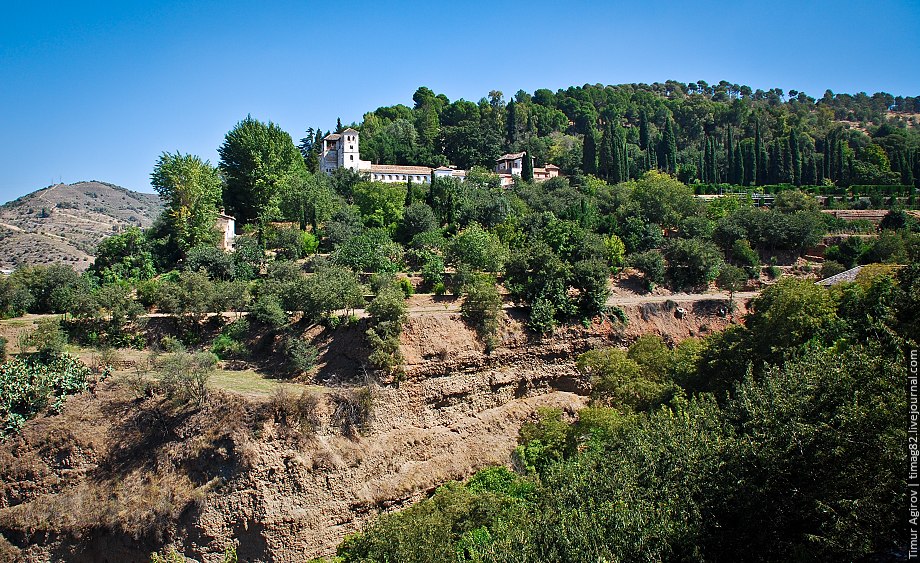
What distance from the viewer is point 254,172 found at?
40.3 metres

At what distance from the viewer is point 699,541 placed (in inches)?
468

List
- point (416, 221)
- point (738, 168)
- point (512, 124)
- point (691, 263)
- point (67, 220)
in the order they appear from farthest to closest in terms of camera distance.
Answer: point (512, 124) → point (67, 220) → point (738, 168) → point (416, 221) → point (691, 263)

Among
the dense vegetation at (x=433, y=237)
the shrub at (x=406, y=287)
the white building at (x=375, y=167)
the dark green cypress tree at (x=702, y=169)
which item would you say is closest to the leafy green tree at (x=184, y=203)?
the dense vegetation at (x=433, y=237)

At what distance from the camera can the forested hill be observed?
60938mm

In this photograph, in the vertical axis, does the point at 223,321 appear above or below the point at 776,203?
below

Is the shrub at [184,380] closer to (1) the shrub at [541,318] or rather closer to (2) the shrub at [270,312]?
(2) the shrub at [270,312]

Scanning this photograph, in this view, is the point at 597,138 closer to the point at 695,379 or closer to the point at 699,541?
the point at 695,379

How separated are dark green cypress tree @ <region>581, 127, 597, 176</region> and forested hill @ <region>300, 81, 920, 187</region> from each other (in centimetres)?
10

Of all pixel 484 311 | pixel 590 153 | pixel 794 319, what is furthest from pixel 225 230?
pixel 590 153

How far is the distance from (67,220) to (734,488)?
7061 centimetres

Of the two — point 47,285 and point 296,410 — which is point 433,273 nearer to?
point 296,410

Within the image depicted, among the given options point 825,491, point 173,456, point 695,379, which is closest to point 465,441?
point 695,379

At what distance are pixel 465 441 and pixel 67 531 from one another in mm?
13808

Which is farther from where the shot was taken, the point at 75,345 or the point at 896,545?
the point at 75,345
